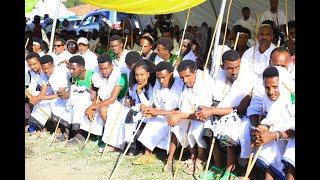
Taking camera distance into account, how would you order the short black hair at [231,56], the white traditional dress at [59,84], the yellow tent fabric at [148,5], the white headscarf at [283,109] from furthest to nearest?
the white traditional dress at [59,84], the yellow tent fabric at [148,5], the short black hair at [231,56], the white headscarf at [283,109]

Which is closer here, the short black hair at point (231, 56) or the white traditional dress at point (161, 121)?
the short black hair at point (231, 56)

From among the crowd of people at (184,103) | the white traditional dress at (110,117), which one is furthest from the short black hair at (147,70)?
the white traditional dress at (110,117)

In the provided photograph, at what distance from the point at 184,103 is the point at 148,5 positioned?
77.4 inches

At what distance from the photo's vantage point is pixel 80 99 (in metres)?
A: 5.88

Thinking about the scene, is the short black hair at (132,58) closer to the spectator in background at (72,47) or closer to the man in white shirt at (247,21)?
the spectator in background at (72,47)

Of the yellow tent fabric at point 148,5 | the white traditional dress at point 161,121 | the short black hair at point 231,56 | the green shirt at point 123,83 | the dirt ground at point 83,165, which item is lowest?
the dirt ground at point 83,165

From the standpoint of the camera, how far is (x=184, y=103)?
4559mm

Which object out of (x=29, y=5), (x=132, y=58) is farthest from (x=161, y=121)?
(x=29, y=5)

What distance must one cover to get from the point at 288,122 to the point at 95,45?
586cm

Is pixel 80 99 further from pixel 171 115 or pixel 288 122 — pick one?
pixel 288 122

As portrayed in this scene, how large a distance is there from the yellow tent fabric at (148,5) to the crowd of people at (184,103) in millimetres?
439

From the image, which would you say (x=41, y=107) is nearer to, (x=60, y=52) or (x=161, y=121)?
(x=60, y=52)

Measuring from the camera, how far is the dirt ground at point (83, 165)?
4.63 metres

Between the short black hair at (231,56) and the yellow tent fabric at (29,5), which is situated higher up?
the yellow tent fabric at (29,5)
